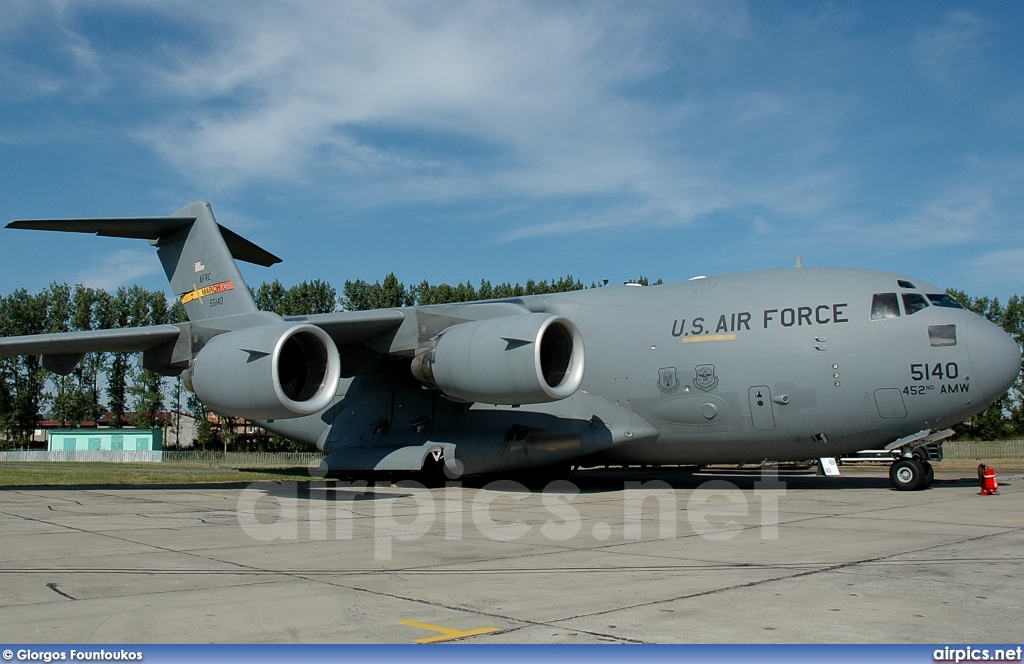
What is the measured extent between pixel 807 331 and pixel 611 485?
453cm

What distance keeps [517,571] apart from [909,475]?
891cm

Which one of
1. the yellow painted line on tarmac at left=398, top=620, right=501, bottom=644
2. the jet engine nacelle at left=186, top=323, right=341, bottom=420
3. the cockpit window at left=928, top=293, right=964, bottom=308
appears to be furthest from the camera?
the cockpit window at left=928, top=293, right=964, bottom=308

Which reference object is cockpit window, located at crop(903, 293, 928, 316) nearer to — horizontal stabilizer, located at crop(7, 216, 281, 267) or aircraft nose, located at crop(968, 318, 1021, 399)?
aircraft nose, located at crop(968, 318, 1021, 399)

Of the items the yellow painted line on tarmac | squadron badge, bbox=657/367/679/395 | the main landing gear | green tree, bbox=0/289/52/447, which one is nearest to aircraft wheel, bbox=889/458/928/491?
the main landing gear

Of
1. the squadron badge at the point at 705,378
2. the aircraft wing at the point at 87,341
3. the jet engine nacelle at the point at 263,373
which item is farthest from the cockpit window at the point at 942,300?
the aircraft wing at the point at 87,341

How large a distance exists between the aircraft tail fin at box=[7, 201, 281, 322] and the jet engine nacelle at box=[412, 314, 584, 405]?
500 cm

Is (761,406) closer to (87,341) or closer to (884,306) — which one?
(884,306)

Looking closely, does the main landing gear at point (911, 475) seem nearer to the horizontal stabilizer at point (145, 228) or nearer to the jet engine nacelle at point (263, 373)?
the jet engine nacelle at point (263, 373)

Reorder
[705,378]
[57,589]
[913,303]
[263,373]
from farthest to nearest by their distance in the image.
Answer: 1. [705,378]
2. [913,303]
3. [263,373]
4. [57,589]

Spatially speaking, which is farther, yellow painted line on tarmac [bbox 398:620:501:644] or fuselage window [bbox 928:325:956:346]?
fuselage window [bbox 928:325:956:346]

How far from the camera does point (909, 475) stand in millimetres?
12922

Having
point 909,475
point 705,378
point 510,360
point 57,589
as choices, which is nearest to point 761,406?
point 705,378

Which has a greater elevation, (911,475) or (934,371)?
(934,371)

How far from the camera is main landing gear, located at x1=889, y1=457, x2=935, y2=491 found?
505 inches
